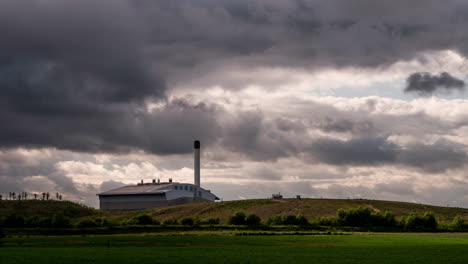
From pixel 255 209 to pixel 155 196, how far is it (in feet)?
124

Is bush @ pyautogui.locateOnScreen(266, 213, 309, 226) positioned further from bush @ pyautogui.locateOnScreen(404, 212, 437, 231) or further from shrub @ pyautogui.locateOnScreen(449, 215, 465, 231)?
shrub @ pyautogui.locateOnScreen(449, 215, 465, 231)

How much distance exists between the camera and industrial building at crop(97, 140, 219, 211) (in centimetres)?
18700

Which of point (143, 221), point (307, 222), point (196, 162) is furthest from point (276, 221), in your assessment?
point (196, 162)

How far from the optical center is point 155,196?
616ft

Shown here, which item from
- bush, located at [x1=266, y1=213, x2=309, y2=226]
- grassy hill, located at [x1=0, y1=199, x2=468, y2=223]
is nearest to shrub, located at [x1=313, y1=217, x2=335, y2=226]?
bush, located at [x1=266, y1=213, x2=309, y2=226]

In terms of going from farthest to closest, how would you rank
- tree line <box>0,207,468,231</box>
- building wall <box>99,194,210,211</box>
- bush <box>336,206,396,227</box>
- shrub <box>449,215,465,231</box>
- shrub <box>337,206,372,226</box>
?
building wall <box>99,194,210,211</box>, shrub <box>337,206,372,226</box>, bush <box>336,206,396,227</box>, shrub <box>449,215,465,231</box>, tree line <box>0,207,468,231</box>

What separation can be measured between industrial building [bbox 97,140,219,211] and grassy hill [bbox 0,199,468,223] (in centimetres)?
762

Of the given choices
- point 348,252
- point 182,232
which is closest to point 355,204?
point 182,232

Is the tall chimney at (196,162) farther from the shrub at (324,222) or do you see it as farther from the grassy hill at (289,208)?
the shrub at (324,222)

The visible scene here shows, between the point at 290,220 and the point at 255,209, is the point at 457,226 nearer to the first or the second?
the point at 290,220

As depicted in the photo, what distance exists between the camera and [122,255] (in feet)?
188

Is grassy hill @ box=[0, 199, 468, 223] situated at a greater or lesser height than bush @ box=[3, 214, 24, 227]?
greater

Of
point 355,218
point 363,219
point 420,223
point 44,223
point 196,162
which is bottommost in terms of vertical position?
point 420,223

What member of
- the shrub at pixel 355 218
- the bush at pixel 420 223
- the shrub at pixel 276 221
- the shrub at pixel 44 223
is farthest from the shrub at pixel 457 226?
the shrub at pixel 44 223
